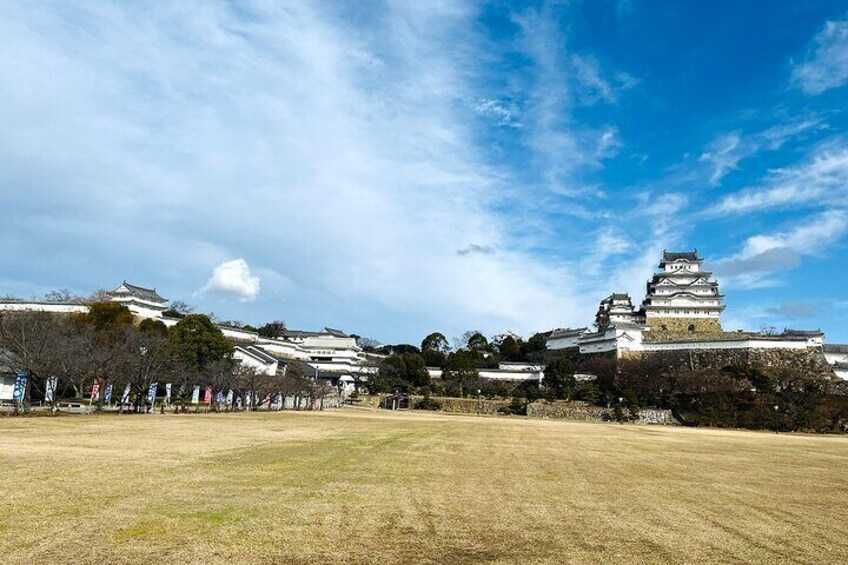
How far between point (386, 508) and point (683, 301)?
8144 centimetres

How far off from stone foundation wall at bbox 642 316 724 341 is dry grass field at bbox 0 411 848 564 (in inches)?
2578

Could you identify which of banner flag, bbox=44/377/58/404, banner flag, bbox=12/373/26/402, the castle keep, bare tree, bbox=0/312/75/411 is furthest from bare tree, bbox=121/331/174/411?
the castle keep

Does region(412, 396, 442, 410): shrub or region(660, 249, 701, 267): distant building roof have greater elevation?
region(660, 249, 701, 267): distant building roof

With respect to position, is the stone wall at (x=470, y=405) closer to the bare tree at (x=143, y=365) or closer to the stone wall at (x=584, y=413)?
the stone wall at (x=584, y=413)

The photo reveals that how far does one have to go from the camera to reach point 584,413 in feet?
202

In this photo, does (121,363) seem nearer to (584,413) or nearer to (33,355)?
(33,355)

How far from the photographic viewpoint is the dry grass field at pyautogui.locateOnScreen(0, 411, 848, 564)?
19.0 feet

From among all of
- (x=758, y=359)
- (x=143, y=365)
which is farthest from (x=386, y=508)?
(x=758, y=359)

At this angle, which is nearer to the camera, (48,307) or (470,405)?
(470,405)

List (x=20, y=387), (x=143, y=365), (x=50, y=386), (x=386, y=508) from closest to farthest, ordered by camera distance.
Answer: (x=386, y=508), (x=20, y=387), (x=50, y=386), (x=143, y=365)

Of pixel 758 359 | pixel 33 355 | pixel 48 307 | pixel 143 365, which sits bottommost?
pixel 143 365

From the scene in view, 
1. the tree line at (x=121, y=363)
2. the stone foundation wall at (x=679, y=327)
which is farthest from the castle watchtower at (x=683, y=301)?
the tree line at (x=121, y=363)

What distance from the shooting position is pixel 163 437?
16828 millimetres

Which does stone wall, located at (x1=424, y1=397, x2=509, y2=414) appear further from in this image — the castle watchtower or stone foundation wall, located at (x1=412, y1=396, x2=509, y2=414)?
the castle watchtower
